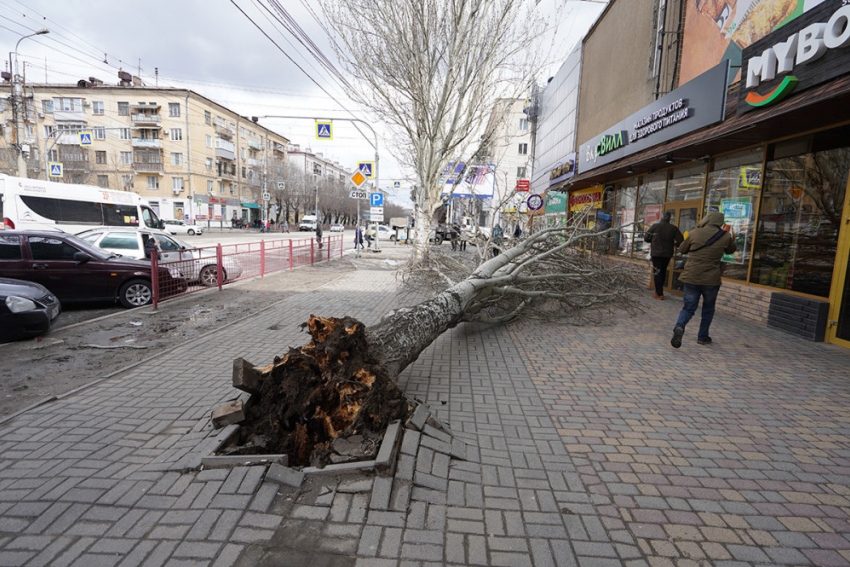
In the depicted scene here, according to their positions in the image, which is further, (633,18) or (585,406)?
(633,18)

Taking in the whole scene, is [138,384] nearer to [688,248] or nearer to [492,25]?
[688,248]

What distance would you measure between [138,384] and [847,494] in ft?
19.1

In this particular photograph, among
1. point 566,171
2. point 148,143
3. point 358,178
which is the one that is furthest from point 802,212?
point 148,143

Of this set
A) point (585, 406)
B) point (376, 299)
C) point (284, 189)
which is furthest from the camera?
point (284, 189)

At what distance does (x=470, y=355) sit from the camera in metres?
5.62

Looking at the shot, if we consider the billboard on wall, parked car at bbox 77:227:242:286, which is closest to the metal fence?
parked car at bbox 77:227:242:286

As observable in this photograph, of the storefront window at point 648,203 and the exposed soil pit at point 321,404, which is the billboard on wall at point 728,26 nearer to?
the storefront window at point 648,203

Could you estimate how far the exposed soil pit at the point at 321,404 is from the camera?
9.52 feet

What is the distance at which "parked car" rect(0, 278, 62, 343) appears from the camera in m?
5.68

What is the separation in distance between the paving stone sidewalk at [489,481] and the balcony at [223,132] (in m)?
61.9

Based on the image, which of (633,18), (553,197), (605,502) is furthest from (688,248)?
(553,197)

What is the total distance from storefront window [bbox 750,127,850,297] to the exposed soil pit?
22.3ft

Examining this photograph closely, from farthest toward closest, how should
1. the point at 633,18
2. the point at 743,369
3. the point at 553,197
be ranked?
1. the point at 553,197
2. the point at 633,18
3. the point at 743,369

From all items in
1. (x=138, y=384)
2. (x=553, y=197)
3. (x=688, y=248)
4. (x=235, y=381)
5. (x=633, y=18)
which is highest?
(x=633, y=18)
